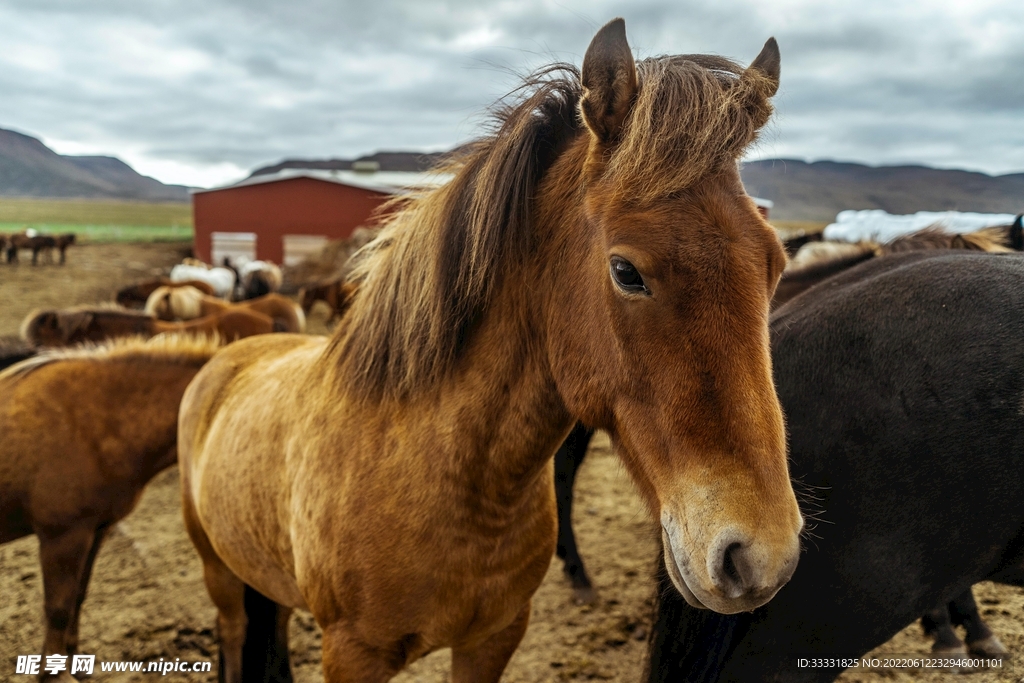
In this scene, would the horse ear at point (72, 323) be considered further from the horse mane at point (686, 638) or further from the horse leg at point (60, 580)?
the horse mane at point (686, 638)

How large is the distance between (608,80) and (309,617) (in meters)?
3.77

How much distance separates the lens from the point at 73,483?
3176 millimetres

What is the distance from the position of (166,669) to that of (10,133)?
44.3ft

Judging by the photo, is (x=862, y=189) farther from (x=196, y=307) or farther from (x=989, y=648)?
(x=989, y=648)

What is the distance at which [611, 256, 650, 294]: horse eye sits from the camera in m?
1.23

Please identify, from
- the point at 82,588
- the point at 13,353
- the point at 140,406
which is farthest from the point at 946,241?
the point at 13,353

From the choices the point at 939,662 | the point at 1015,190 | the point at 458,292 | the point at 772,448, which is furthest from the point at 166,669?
the point at 1015,190

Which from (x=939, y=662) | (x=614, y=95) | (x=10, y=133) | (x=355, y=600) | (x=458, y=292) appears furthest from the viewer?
(x=10, y=133)

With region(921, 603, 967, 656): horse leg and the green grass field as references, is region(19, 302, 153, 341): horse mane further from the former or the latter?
the green grass field

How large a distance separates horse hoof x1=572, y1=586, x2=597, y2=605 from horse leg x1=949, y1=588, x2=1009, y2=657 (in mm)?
2063

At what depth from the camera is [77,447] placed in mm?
3271

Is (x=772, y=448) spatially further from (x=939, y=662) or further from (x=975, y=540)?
(x=939, y=662)

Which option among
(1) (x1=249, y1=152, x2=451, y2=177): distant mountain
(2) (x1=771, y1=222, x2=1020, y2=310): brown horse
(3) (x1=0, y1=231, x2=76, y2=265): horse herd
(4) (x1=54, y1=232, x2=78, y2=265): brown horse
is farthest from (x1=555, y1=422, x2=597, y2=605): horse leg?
(1) (x1=249, y1=152, x2=451, y2=177): distant mountain

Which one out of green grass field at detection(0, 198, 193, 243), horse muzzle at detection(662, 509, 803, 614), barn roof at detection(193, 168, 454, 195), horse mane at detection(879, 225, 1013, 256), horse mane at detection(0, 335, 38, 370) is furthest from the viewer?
green grass field at detection(0, 198, 193, 243)
